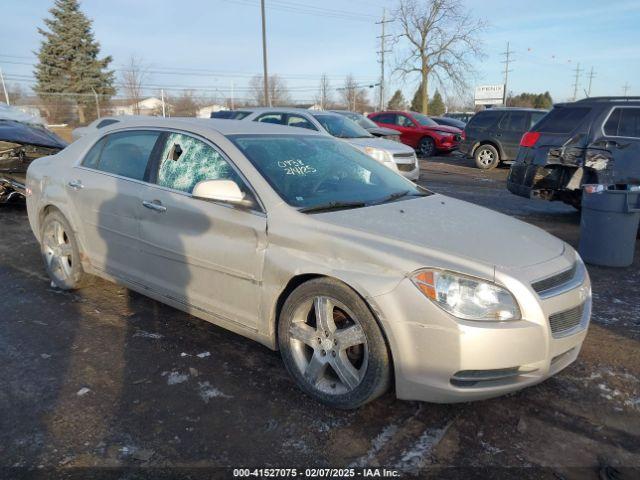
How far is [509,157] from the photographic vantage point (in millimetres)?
14938

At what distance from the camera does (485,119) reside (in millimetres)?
15203

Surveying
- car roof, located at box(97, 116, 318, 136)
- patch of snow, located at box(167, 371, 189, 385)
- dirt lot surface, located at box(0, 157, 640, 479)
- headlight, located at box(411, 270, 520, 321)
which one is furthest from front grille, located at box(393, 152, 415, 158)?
headlight, located at box(411, 270, 520, 321)

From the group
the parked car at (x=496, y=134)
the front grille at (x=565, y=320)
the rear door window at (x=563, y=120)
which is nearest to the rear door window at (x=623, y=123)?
the rear door window at (x=563, y=120)

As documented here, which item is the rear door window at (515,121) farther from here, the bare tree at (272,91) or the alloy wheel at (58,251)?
the bare tree at (272,91)

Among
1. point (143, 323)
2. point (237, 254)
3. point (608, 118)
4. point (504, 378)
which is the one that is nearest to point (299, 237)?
point (237, 254)

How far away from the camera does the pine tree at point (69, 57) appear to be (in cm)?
4331

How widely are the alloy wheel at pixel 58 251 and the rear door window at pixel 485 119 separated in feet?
43.3

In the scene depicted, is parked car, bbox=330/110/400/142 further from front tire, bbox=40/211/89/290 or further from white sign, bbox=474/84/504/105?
white sign, bbox=474/84/504/105

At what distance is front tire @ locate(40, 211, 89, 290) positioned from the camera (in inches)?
180

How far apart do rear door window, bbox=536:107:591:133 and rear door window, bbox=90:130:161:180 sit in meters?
5.88

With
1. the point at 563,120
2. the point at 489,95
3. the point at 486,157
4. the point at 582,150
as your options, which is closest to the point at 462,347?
the point at 582,150

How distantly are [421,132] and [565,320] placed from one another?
16.7 m

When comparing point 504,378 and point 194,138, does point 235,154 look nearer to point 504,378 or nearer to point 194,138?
point 194,138

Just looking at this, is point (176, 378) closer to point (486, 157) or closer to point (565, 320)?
point (565, 320)
